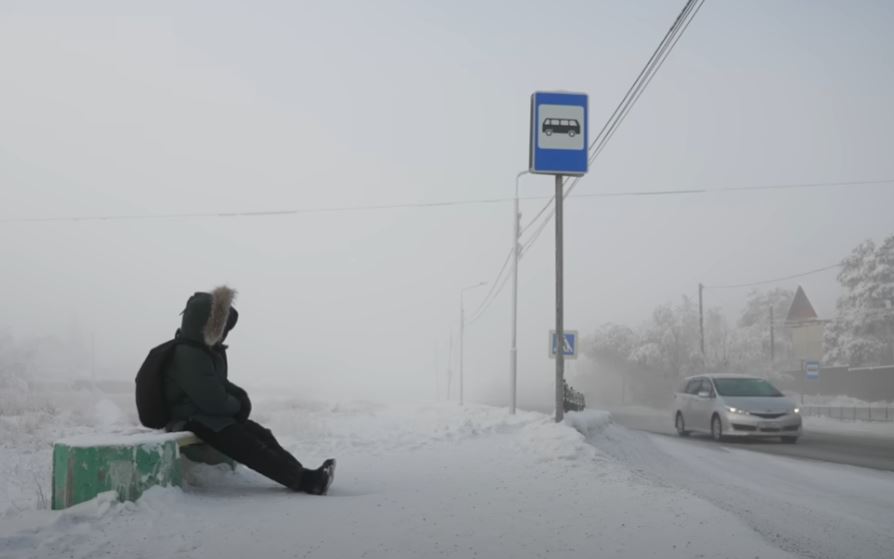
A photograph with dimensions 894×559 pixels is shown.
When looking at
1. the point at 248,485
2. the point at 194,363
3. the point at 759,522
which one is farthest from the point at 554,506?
the point at 194,363

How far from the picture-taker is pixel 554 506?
4949 millimetres

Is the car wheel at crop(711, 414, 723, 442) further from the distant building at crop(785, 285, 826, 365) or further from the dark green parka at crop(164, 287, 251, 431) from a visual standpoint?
the distant building at crop(785, 285, 826, 365)

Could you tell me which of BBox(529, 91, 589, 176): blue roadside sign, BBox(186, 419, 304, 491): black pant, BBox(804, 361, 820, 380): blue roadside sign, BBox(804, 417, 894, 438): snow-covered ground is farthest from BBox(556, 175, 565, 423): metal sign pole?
BBox(804, 361, 820, 380): blue roadside sign

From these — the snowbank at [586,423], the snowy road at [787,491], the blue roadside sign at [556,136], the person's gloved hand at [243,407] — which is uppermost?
the blue roadside sign at [556,136]

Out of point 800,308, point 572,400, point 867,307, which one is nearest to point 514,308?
point 572,400

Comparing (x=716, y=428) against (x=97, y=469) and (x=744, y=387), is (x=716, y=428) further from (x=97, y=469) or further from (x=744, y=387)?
(x=97, y=469)

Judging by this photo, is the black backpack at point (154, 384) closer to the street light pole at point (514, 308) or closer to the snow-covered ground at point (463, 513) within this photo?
the snow-covered ground at point (463, 513)

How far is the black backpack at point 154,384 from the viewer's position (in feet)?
16.7

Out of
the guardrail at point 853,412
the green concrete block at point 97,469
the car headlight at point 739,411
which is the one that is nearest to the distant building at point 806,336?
the guardrail at point 853,412

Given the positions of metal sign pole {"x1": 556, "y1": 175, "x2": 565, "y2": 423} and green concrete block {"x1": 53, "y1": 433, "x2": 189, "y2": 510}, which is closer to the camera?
green concrete block {"x1": 53, "y1": 433, "x2": 189, "y2": 510}

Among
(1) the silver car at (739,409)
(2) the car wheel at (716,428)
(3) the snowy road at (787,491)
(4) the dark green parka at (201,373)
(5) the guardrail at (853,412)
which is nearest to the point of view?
Result: (4) the dark green parka at (201,373)

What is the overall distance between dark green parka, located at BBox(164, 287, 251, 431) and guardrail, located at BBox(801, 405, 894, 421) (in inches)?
1364

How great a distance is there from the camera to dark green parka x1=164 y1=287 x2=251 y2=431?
5012 mm

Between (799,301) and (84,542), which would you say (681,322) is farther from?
(84,542)
